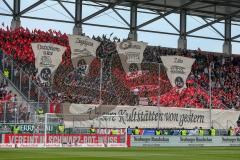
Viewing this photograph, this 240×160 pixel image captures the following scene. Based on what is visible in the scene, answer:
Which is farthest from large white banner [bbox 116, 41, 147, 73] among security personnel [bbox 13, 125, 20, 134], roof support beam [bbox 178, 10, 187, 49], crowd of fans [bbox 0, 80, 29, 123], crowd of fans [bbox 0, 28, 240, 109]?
roof support beam [bbox 178, 10, 187, 49]

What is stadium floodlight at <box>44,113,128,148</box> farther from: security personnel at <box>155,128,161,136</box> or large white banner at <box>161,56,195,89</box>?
large white banner at <box>161,56,195,89</box>

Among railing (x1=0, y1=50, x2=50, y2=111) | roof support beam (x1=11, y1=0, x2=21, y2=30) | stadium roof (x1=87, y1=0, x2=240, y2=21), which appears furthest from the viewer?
stadium roof (x1=87, y1=0, x2=240, y2=21)

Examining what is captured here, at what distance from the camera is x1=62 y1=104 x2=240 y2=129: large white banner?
41.8m

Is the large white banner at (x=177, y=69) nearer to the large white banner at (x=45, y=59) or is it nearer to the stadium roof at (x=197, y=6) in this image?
the large white banner at (x=45, y=59)

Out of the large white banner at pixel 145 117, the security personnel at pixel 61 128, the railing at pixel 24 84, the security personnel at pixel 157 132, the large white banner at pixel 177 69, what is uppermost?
the large white banner at pixel 177 69

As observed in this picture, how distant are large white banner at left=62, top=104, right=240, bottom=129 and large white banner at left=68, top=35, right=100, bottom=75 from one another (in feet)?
13.1

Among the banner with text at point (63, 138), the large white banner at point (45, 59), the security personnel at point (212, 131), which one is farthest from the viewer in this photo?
the security personnel at point (212, 131)

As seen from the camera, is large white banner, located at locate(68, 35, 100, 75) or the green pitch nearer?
the green pitch

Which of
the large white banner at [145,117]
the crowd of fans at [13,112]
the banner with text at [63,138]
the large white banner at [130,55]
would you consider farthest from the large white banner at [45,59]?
the crowd of fans at [13,112]

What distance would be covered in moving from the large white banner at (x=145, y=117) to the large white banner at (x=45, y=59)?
3.35 m

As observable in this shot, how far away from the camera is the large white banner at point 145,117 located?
137 feet

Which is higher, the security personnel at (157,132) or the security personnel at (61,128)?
the security personnel at (61,128)

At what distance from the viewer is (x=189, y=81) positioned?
51.4 meters

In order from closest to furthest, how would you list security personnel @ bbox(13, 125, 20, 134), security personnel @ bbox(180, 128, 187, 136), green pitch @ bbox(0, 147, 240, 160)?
green pitch @ bbox(0, 147, 240, 160), security personnel @ bbox(13, 125, 20, 134), security personnel @ bbox(180, 128, 187, 136)
